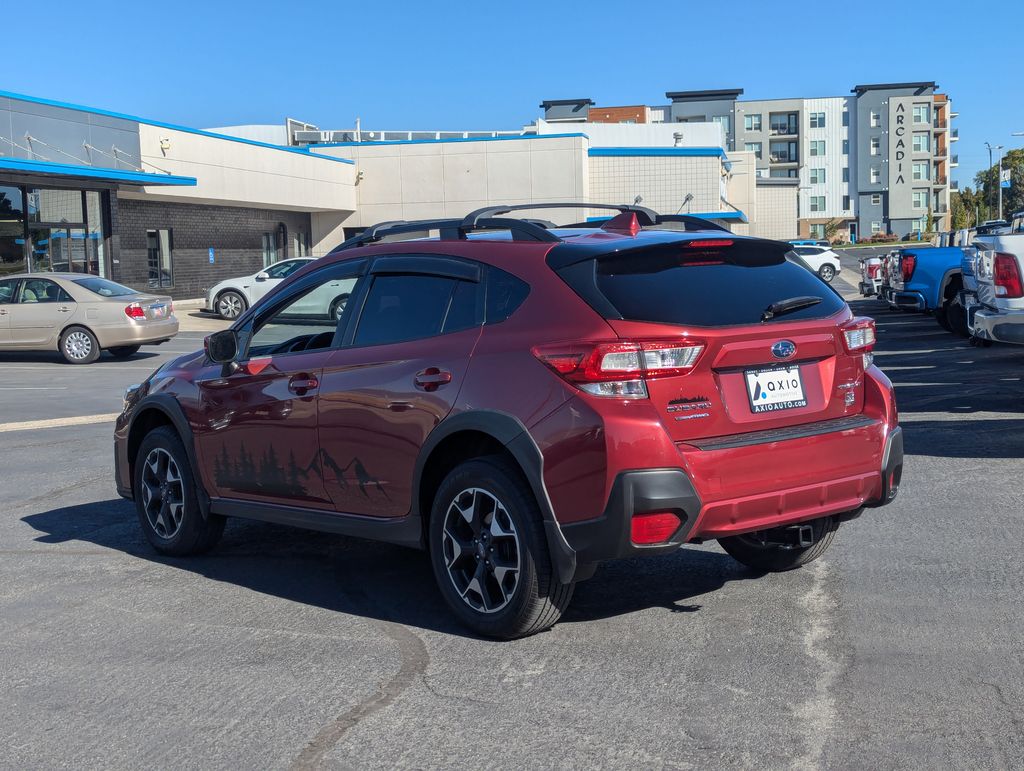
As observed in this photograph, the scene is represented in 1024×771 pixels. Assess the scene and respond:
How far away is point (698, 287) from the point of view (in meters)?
5.00

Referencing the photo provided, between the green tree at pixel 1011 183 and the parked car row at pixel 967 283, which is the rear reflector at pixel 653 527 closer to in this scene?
the parked car row at pixel 967 283

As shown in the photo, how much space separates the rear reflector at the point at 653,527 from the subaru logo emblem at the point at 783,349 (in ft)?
2.78

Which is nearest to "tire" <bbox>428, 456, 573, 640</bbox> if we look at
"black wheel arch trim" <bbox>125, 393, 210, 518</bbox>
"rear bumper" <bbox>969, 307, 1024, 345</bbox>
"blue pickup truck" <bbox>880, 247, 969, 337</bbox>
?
"black wheel arch trim" <bbox>125, 393, 210, 518</bbox>

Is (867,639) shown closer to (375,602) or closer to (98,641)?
(375,602)

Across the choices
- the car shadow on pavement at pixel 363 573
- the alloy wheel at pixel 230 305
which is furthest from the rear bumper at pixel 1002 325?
the alloy wheel at pixel 230 305

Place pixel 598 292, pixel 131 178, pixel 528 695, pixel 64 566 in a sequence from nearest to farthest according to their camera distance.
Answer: pixel 528 695 < pixel 598 292 < pixel 64 566 < pixel 131 178

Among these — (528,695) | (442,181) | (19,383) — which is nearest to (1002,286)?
(528,695)

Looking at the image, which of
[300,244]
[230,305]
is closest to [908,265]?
[230,305]

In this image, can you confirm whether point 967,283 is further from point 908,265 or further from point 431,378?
point 431,378

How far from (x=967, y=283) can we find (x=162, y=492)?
1279cm

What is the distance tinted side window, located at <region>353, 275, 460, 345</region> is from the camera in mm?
5414

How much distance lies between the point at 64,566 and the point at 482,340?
3.14m

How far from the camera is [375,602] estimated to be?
579 centimetres

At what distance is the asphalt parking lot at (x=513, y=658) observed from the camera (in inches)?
156
